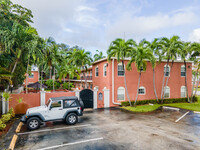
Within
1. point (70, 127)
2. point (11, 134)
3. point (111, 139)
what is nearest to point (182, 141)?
point (111, 139)

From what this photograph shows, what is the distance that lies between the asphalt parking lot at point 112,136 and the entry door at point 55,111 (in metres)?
0.77

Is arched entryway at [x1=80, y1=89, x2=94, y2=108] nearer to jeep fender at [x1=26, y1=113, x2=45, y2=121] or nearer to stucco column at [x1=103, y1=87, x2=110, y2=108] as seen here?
stucco column at [x1=103, y1=87, x2=110, y2=108]

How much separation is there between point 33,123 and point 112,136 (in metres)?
5.39

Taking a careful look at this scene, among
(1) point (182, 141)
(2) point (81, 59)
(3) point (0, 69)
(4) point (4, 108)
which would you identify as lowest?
(1) point (182, 141)

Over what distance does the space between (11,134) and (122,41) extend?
12.8 metres

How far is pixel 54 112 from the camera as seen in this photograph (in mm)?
8945

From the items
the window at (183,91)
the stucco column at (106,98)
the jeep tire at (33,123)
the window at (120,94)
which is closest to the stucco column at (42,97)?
the jeep tire at (33,123)

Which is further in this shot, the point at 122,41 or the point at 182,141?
the point at 122,41

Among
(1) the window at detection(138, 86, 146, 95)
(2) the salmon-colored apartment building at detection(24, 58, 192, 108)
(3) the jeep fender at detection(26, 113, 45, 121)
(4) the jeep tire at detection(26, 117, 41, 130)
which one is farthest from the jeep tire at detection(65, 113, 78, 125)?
(1) the window at detection(138, 86, 146, 95)

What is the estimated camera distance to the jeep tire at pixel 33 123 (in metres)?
8.44

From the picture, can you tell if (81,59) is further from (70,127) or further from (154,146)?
(154,146)

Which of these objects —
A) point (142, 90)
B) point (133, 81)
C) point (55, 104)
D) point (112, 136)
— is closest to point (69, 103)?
point (55, 104)

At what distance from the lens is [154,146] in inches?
254

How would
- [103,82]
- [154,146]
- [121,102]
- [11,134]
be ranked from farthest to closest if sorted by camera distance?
[103,82], [121,102], [11,134], [154,146]
